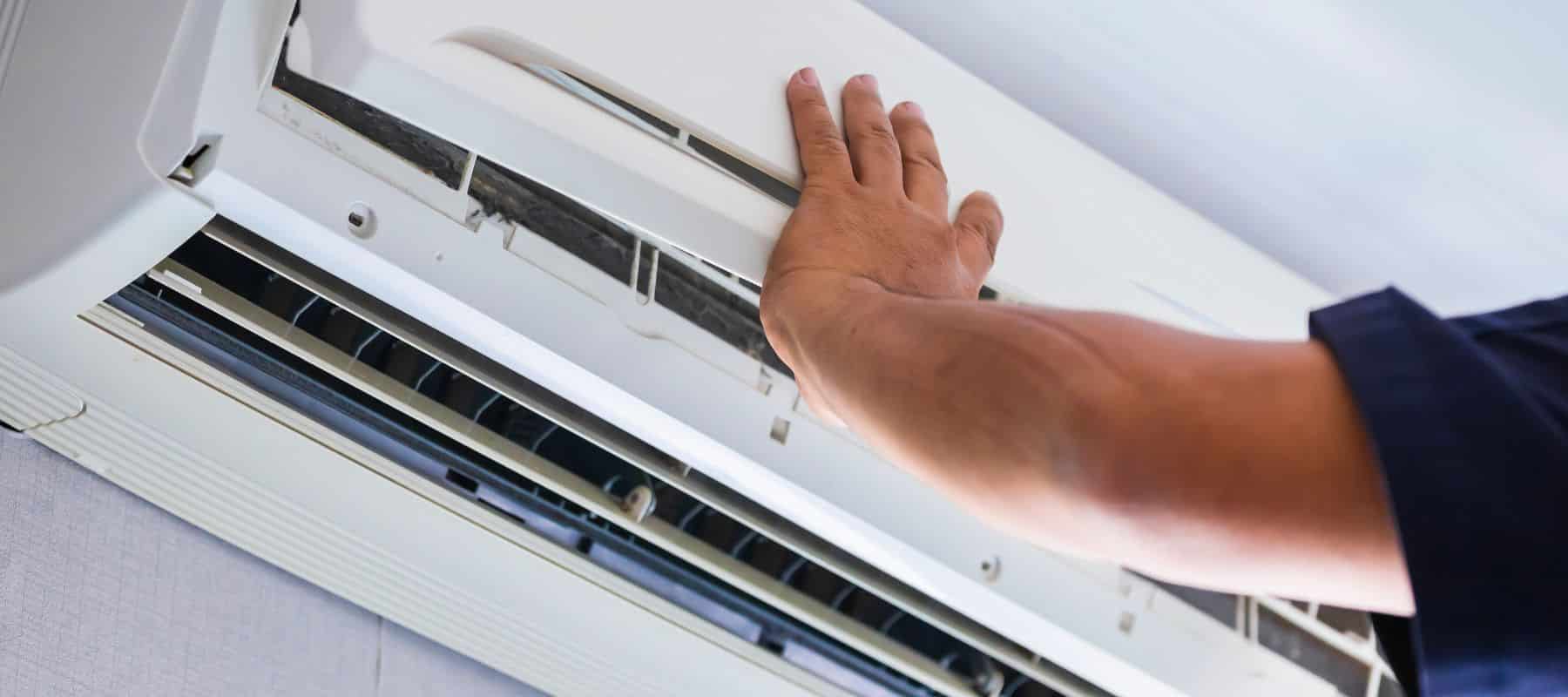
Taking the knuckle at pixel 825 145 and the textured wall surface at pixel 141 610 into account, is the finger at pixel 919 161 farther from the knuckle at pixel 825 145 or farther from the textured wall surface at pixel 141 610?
the textured wall surface at pixel 141 610

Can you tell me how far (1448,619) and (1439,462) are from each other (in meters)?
0.05

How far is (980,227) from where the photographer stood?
2.69ft

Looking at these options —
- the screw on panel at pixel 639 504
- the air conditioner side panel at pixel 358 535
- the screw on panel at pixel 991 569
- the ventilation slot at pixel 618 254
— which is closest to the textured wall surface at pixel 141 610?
the air conditioner side panel at pixel 358 535

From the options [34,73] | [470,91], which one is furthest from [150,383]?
[470,91]

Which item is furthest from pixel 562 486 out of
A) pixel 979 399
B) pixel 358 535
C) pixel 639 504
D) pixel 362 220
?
pixel 979 399

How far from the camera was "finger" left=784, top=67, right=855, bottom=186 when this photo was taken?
763 mm

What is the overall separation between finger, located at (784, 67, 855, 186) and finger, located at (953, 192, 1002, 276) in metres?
0.09

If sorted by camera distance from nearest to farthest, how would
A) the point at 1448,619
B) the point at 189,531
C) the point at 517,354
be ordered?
the point at 1448,619 < the point at 517,354 < the point at 189,531

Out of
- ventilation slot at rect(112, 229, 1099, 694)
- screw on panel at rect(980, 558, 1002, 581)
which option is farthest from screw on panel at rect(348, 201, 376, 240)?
screw on panel at rect(980, 558, 1002, 581)

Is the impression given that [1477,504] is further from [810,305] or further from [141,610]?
[141,610]

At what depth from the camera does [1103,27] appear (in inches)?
36.2

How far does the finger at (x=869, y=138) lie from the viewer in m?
0.78

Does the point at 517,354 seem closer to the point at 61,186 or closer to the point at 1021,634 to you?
the point at 61,186

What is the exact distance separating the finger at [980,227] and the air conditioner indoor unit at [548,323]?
25 mm
